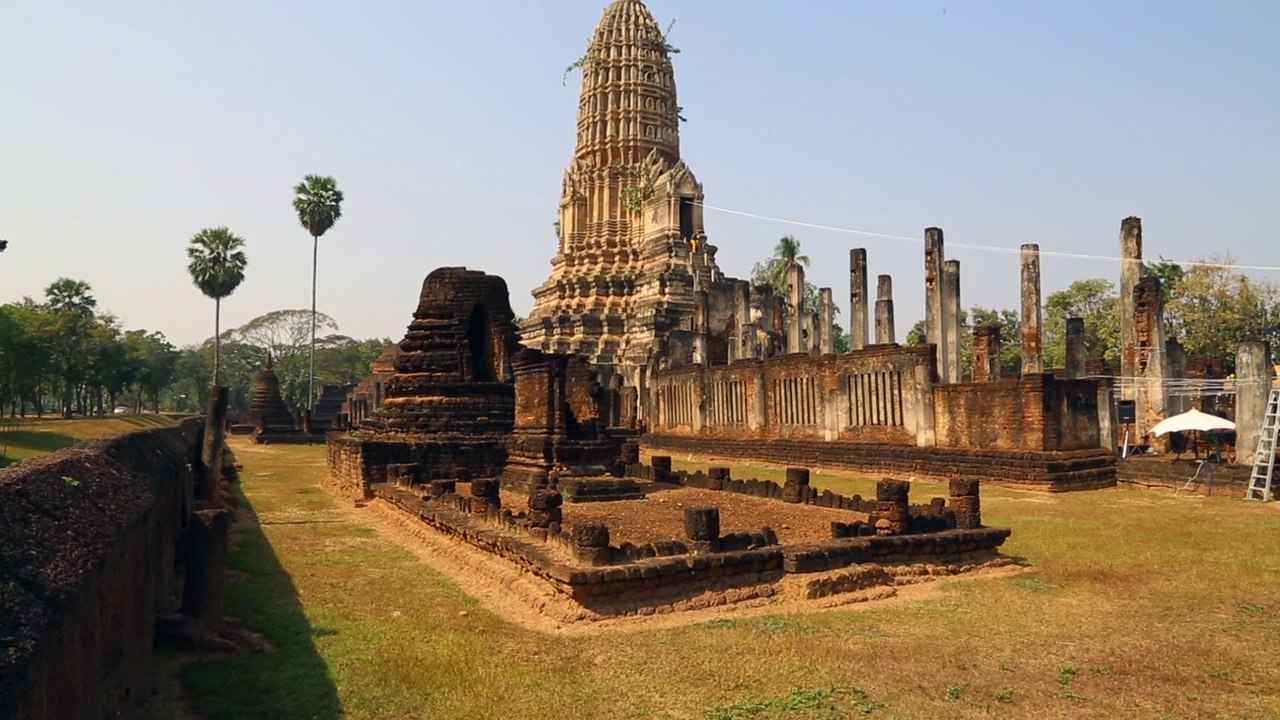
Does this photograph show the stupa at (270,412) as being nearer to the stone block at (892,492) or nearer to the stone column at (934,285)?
the stone column at (934,285)

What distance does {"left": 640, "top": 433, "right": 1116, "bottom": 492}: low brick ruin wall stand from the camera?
17.0m

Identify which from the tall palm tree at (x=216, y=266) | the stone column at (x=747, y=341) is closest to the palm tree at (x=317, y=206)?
the tall palm tree at (x=216, y=266)

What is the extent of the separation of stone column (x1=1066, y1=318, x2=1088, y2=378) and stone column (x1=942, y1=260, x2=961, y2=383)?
3231mm

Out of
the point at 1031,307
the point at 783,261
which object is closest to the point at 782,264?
the point at 783,261

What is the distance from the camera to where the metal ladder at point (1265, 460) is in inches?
567

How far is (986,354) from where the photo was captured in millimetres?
22500

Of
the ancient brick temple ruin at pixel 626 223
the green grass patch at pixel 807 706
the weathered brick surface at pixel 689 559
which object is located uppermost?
the ancient brick temple ruin at pixel 626 223

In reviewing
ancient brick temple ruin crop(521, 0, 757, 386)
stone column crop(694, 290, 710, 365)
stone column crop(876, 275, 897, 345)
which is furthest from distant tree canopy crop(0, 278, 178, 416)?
stone column crop(876, 275, 897, 345)

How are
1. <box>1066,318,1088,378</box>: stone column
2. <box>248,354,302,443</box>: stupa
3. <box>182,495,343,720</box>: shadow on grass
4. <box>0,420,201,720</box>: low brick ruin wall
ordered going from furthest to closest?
<box>248,354,302,443</box>: stupa, <box>1066,318,1088,378</box>: stone column, <box>182,495,343,720</box>: shadow on grass, <box>0,420,201,720</box>: low brick ruin wall

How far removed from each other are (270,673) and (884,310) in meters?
24.2

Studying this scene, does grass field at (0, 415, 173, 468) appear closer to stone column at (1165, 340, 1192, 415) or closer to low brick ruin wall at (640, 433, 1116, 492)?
low brick ruin wall at (640, 433, 1116, 492)

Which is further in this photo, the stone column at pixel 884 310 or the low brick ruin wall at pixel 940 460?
the stone column at pixel 884 310

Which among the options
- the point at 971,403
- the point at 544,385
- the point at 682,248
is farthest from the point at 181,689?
the point at 682,248

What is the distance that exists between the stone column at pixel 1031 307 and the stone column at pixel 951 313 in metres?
1.73
